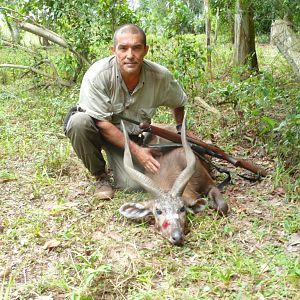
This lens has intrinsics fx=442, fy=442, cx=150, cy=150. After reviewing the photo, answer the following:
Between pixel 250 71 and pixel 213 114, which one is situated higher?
pixel 250 71

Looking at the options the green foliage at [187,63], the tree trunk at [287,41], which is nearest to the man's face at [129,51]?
the green foliage at [187,63]

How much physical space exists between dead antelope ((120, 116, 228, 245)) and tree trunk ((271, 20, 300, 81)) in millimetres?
2998

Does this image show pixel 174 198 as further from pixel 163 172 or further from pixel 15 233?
pixel 15 233

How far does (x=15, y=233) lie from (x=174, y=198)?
1415 mm

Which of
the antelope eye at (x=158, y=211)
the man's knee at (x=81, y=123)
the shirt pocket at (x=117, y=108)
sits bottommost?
the antelope eye at (x=158, y=211)

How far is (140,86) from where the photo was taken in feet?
15.2

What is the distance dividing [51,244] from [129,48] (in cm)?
200

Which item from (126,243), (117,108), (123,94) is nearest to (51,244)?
(126,243)

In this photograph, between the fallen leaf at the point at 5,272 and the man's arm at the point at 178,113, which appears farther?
the man's arm at the point at 178,113

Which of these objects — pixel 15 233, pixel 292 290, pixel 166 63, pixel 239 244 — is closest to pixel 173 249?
pixel 239 244

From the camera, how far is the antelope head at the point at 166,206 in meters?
3.71

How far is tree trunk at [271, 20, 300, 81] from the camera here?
269 inches

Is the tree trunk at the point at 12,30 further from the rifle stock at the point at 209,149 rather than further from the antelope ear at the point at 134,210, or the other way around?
the antelope ear at the point at 134,210

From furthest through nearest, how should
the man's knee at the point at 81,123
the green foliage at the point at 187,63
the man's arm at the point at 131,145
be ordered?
the green foliage at the point at 187,63 → the man's knee at the point at 81,123 → the man's arm at the point at 131,145
